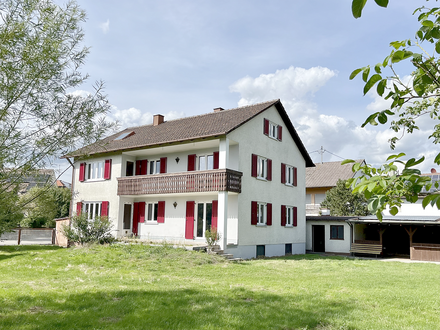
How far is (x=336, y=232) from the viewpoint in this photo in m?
26.2

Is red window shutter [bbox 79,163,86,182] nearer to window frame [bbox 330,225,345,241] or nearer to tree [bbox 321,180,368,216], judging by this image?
window frame [bbox 330,225,345,241]

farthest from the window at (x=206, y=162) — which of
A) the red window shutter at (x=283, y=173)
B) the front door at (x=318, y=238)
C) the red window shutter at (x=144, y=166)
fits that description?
the front door at (x=318, y=238)

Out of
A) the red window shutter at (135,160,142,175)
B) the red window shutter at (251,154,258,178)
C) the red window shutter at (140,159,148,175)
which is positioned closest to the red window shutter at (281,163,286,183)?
the red window shutter at (251,154,258,178)

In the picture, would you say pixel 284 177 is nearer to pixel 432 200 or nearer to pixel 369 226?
pixel 369 226

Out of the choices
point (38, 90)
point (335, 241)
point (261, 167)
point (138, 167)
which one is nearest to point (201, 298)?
point (38, 90)

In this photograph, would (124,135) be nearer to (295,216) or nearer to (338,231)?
(295,216)

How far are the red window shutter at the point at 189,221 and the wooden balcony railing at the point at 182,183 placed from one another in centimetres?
161

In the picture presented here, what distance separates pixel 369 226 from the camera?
2823 centimetres

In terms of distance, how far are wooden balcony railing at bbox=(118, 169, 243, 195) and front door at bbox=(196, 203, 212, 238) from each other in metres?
1.90

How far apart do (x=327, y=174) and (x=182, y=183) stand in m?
23.0

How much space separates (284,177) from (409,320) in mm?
17281

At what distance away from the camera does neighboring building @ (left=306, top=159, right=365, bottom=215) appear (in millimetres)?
36703

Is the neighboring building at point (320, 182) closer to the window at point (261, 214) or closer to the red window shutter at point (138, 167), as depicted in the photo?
the window at point (261, 214)

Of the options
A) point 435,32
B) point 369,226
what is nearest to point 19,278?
point 435,32
